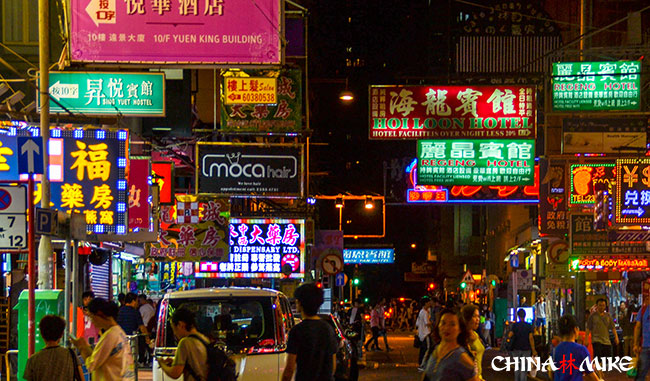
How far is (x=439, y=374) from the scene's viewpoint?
790 cm

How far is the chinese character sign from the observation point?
15492mm

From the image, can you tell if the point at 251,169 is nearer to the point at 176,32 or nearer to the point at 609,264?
the point at 609,264

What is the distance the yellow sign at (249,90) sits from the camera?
21.9 m

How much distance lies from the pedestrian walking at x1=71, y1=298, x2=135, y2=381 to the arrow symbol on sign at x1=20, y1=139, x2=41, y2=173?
2298 mm

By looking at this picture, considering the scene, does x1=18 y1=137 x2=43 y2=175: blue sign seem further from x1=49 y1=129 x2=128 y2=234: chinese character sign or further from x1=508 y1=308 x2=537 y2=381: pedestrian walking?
x1=508 y1=308 x2=537 y2=381: pedestrian walking

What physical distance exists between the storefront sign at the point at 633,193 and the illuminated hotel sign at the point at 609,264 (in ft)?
12.3

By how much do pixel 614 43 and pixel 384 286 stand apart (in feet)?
265

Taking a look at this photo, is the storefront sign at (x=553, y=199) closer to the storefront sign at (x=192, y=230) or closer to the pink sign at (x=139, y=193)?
the storefront sign at (x=192, y=230)

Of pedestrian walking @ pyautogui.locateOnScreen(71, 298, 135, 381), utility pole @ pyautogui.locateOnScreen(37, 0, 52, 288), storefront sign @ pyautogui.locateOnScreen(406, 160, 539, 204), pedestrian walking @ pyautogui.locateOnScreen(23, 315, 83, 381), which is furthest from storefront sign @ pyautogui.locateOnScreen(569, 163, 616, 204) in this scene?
pedestrian walking @ pyautogui.locateOnScreen(23, 315, 83, 381)

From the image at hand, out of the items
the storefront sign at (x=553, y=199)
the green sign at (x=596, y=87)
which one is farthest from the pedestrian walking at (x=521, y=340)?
the storefront sign at (x=553, y=199)

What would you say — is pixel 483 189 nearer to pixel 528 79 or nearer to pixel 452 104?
pixel 528 79

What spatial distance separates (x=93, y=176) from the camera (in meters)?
15.6

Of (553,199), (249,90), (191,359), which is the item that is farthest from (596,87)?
(191,359)

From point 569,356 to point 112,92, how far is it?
8.49 meters
